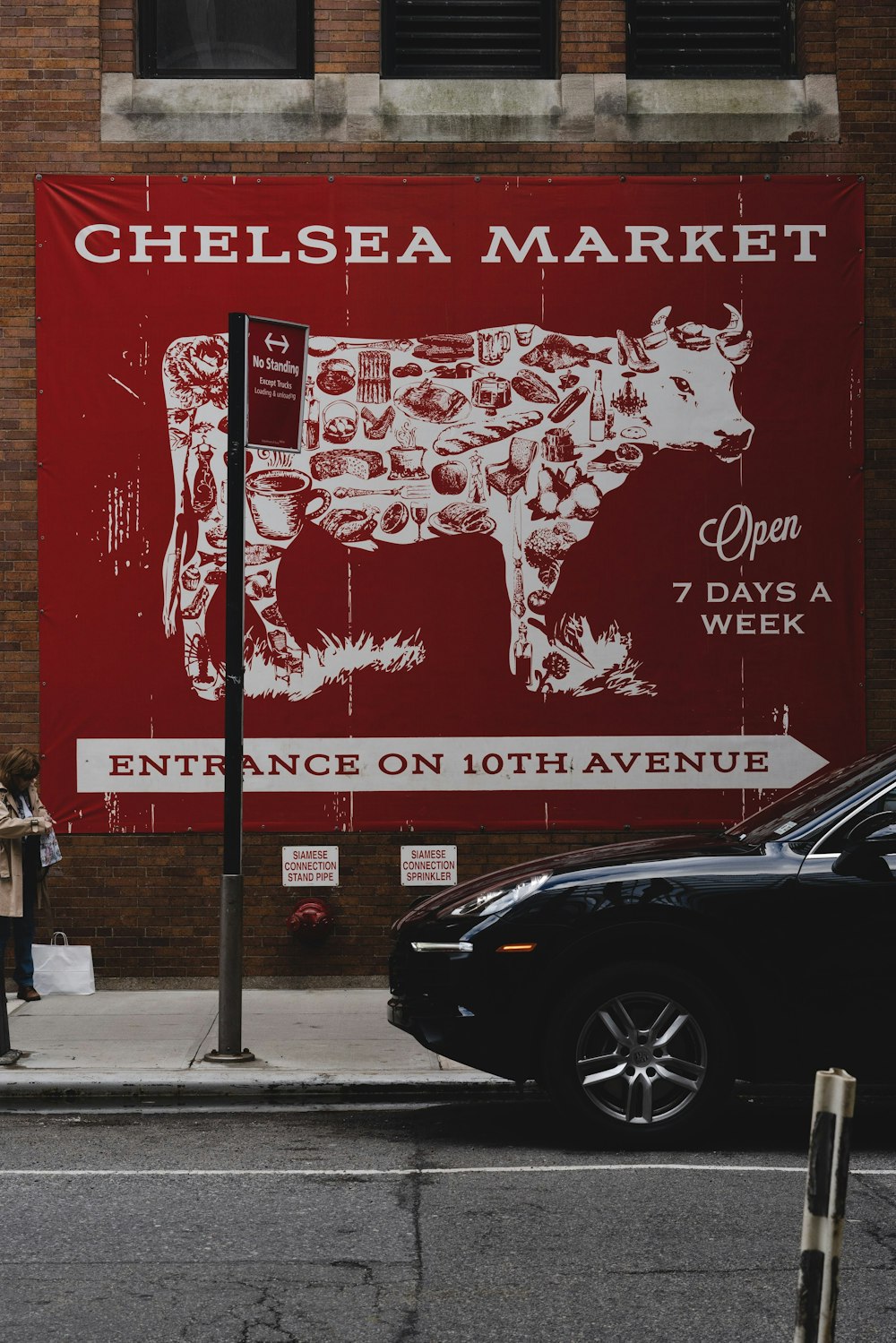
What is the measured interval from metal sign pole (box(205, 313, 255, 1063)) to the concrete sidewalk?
25 cm

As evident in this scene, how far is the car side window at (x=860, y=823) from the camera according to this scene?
682 centimetres

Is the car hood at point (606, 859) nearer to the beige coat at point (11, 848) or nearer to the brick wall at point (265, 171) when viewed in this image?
the beige coat at point (11, 848)

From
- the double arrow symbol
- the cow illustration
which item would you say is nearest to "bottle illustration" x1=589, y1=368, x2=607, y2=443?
the cow illustration

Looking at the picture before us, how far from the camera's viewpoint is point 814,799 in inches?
288

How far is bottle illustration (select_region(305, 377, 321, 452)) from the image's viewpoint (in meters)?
11.6

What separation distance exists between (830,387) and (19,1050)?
24.2ft

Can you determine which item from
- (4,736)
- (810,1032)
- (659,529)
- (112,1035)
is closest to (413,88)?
(659,529)

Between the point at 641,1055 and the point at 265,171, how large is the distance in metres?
7.52

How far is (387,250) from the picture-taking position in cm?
1155

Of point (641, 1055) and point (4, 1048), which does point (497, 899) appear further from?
point (4, 1048)

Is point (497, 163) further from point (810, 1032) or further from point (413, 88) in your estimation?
point (810, 1032)

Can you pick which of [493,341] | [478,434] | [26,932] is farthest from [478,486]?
[26,932]

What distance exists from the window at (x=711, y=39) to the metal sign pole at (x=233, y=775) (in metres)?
4.97

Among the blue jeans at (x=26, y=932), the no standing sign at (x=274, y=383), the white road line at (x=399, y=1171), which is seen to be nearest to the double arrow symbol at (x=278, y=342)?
the no standing sign at (x=274, y=383)
